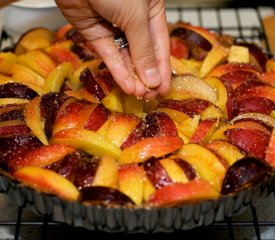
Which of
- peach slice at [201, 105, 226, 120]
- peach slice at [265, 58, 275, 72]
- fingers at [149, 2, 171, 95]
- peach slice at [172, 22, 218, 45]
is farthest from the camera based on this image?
peach slice at [172, 22, 218, 45]

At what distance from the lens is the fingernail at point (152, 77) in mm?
1792

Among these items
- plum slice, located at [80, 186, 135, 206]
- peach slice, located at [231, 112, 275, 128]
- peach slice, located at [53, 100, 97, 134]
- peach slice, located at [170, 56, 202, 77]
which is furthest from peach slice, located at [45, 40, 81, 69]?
plum slice, located at [80, 186, 135, 206]

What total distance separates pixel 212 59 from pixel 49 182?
0.95m

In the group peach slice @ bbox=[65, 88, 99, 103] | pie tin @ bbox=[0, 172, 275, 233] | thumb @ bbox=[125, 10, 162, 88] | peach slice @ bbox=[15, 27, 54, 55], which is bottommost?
pie tin @ bbox=[0, 172, 275, 233]

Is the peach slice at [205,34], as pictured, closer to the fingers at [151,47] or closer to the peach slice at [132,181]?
the fingers at [151,47]

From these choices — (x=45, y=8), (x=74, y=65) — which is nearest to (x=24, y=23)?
(x=45, y=8)

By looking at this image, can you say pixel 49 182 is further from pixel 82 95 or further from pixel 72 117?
pixel 82 95

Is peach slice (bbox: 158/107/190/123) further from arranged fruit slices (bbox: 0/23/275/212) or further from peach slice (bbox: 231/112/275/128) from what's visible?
peach slice (bbox: 231/112/275/128)

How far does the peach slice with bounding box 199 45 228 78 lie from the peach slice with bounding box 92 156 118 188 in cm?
72

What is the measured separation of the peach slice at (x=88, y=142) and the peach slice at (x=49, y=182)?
0.16 metres

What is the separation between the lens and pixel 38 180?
1.62m

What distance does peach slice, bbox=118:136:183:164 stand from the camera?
1748 mm

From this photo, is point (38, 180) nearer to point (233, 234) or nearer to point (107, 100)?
point (107, 100)

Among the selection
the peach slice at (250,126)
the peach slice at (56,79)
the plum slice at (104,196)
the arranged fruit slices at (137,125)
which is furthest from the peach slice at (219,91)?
the plum slice at (104,196)
